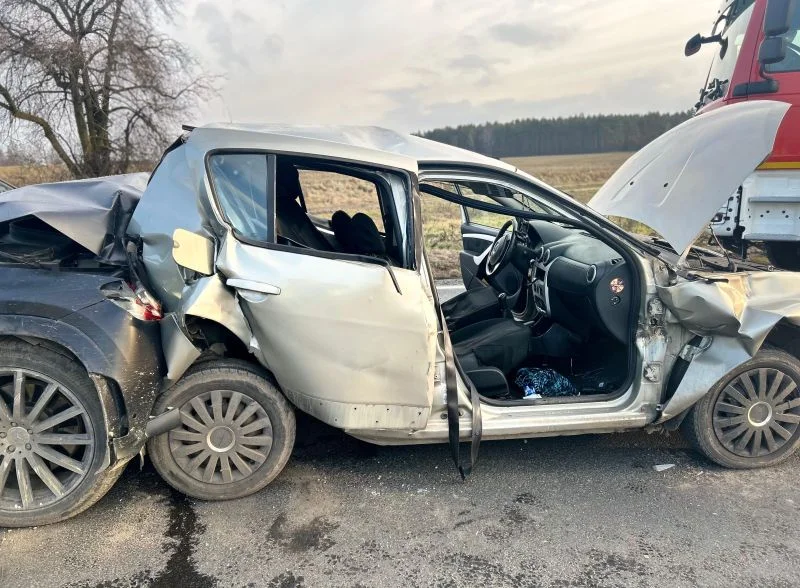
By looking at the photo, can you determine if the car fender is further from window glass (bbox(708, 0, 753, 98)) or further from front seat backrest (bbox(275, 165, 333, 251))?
window glass (bbox(708, 0, 753, 98))

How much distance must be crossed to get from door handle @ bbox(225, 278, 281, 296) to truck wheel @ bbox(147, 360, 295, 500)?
472mm

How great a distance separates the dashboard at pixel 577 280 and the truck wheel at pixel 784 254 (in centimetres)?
336

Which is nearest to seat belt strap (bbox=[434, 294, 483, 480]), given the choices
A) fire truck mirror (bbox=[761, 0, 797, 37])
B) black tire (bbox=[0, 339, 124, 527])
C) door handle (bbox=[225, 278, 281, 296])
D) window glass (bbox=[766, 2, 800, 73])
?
door handle (bbox=[225, 278, 281, 296])

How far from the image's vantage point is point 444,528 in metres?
2.72

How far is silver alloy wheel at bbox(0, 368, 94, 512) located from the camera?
262 centimetres

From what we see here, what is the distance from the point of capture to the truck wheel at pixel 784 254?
6.14 m

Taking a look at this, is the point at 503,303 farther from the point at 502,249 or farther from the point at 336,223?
the point at 336,223

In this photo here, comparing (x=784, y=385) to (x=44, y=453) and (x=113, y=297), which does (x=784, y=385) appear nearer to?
(x=113, y=297)

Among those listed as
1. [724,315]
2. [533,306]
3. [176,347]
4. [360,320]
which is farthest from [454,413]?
[533,306]

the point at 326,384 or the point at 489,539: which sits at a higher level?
the point at 326,384

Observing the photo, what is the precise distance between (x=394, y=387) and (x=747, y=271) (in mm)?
2134


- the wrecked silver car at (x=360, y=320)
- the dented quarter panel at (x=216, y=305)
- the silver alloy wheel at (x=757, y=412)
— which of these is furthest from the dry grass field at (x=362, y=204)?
the silver alloy wheel at (x=757, y=412)

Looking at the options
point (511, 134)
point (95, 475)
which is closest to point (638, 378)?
point (95, 475)

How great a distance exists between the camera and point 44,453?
8.72 feet
